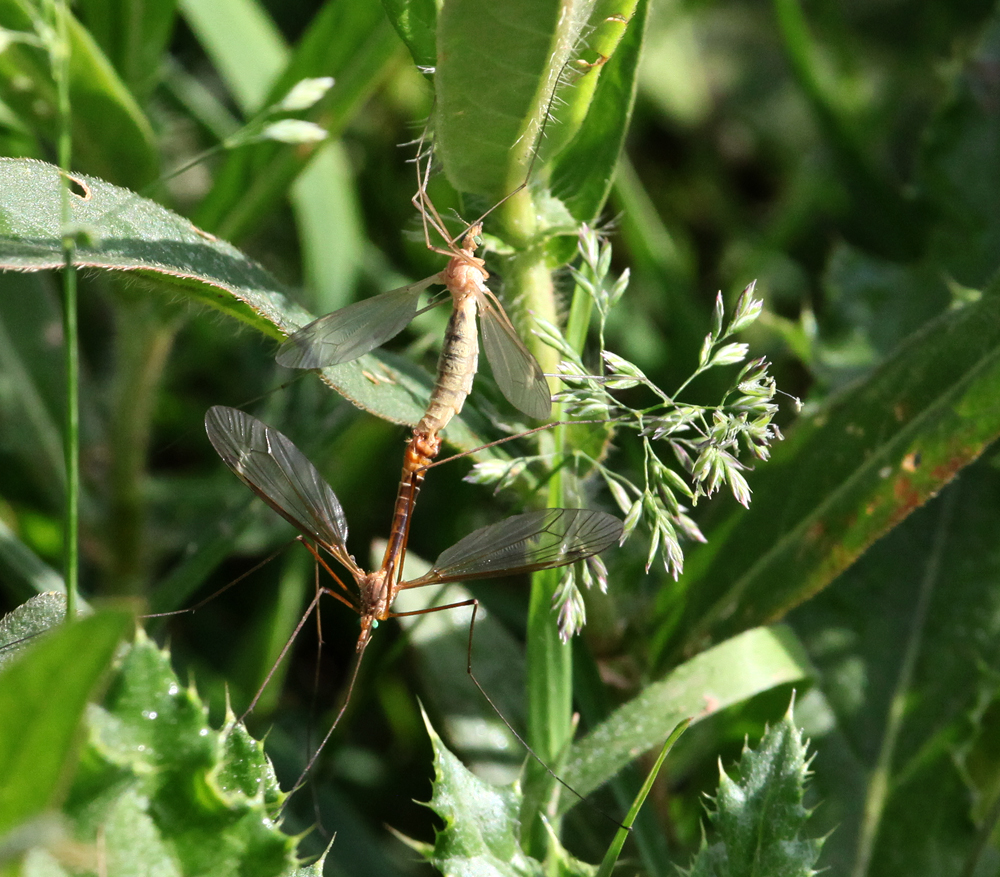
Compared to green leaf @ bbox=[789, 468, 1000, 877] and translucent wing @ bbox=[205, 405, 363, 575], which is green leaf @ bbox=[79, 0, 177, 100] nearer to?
translucent wing @ bbox=[205, 405, 363, 575]

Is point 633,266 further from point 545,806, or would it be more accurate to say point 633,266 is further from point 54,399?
point 545,806

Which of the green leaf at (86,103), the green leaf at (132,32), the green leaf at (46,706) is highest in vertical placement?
the green leaf at (132,32)

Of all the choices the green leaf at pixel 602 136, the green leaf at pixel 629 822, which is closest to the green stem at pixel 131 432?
the green leaf at pixel 602 136

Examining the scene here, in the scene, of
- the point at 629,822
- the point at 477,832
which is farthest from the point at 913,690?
the point at 477,832

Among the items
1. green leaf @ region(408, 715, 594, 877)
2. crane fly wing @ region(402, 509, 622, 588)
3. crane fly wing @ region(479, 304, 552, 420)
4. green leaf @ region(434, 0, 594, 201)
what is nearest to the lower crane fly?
crane fly wing @ region(402, 509, 622, 588)

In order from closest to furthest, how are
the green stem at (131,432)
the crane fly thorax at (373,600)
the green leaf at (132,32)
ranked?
1. the crane fly thorax at (373,600)
2. the green leaf at (132,32)
3. the green stem at (131,432)

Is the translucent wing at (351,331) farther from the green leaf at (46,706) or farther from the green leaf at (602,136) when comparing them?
the green leaf at (46,706)

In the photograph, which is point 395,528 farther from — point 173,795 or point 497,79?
point 497,79
